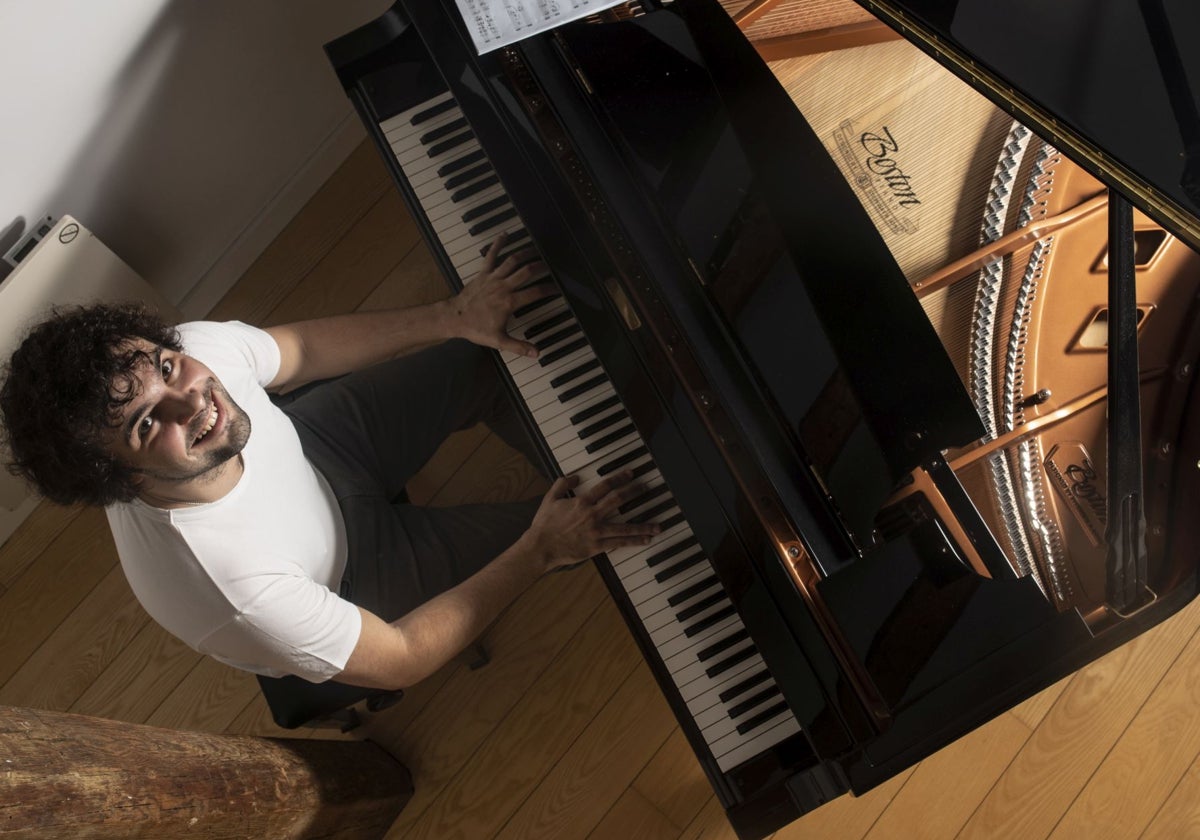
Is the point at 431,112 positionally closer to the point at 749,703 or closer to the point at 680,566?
the point at 680,566

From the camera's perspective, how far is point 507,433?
103 inches

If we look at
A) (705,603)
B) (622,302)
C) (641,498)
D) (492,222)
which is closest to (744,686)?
(705,603)

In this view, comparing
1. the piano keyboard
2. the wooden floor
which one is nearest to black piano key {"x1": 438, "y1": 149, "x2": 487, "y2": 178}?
the piano keyboard

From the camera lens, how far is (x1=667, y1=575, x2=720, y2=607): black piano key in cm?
202

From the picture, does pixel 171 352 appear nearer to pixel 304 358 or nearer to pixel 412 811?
pixel 304 358

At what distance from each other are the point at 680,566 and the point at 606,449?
0.30m

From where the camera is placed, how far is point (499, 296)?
214 cm

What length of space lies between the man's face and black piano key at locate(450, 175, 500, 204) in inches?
28.6

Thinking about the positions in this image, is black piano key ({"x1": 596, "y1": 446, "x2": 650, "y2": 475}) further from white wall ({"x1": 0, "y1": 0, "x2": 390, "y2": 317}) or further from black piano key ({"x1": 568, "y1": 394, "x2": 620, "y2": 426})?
white wall ({"x1": 0, "y1": 0, "x2": 390, "y2": 317})

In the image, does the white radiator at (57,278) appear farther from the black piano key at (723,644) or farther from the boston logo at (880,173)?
the boston logo at (880,173)

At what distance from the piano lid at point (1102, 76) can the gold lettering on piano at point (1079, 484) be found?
57 centimetres

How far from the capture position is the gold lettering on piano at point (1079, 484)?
2.07m

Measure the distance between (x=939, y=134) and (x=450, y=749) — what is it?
7.22ft

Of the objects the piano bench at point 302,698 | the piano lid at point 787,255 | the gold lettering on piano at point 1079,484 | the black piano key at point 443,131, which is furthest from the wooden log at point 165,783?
the gold lettering on piano at point 1079,484
